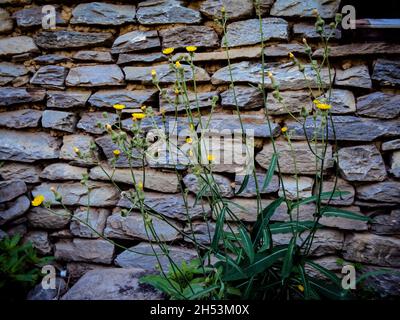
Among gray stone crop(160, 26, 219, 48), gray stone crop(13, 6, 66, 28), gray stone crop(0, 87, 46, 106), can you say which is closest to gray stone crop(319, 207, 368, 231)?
gray stone crop(160, 26, 219, 48)

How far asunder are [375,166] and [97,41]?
1.79 metres

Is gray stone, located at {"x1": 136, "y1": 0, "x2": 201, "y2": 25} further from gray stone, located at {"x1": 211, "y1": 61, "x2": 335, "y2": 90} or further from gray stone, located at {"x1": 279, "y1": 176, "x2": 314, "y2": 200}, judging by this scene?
gray stone, located at {"x1": 279, "y1": 176, "x2": 314, "y2": 200}

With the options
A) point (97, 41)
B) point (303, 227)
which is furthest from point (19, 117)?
point (303, 227)

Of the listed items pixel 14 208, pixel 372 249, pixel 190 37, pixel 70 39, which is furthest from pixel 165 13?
pixel 372 249

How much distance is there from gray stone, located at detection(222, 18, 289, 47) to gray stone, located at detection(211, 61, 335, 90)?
0.42 ft

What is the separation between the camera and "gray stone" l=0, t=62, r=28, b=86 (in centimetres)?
213

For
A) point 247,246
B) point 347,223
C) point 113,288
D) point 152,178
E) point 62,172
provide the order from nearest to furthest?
1. point 247,246
2. point 113,288
3. point 347,223
4. point 152,178
5. point 62,172

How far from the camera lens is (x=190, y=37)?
76.3 inches

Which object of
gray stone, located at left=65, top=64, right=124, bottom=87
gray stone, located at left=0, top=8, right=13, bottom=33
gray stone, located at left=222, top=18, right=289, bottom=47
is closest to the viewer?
gray stone, located at left=222, top=18, right=289, bottom=47

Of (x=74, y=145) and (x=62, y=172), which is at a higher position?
(x=74, y=145)

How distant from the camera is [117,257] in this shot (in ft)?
6.65

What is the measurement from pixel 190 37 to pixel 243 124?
2.01 feet

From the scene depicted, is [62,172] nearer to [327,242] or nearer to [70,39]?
[70,39]
